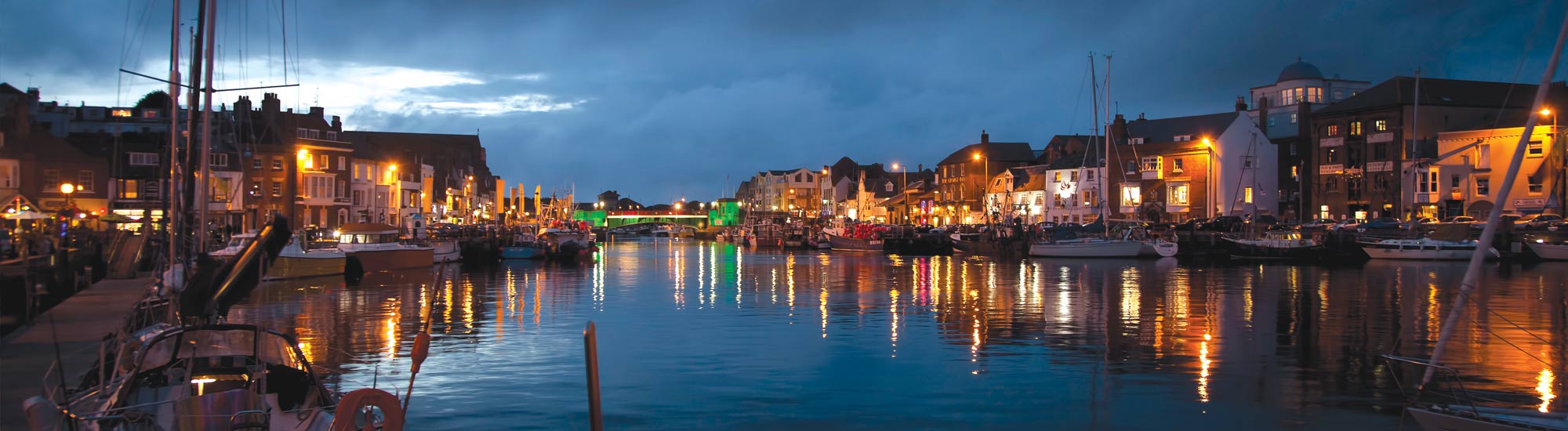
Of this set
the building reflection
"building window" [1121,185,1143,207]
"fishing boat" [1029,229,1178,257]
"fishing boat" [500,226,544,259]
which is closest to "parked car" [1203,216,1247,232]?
"fishing boat" [1029,229,1178,257]

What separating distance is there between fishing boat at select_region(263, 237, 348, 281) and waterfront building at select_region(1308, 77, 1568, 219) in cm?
6614

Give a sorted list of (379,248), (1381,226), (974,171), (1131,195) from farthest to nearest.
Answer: (974,171)
(1131,195)
(1381,226)
(379,248)

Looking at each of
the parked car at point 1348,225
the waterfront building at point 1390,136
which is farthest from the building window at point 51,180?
the waterfront building at point 1390,136

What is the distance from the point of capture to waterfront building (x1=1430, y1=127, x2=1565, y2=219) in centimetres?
6681

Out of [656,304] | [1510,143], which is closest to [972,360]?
[656,304]

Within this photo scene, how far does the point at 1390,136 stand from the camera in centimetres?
7869

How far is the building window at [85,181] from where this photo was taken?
59469 millimetres

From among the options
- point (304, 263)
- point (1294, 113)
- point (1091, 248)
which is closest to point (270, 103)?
point (304, 263)

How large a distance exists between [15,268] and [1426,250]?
65801 millimetres

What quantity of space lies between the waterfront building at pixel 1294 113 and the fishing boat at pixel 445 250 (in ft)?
199

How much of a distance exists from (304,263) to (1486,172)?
69.5 metres

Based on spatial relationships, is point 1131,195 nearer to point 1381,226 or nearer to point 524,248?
point 1381,226

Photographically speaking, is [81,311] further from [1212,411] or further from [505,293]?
→ [1212,411]

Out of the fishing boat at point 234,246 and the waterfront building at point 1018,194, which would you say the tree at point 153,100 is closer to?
the fishing boat at point 234,246
